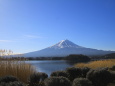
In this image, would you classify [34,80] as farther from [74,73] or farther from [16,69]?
[74,73]

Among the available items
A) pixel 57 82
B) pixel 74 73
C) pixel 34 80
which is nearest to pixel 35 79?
pixel 34 80

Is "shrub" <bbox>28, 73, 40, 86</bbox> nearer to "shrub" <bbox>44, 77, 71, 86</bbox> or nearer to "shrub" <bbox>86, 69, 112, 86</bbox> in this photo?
"shrub" <bbox>44, 77, 71, 86</bbox>

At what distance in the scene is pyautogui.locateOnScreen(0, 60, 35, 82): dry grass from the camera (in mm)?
9273

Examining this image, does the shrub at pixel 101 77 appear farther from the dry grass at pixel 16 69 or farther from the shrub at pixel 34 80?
the dry grass at pixel 16 69

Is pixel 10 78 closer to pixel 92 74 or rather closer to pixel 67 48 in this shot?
pixel 92 74

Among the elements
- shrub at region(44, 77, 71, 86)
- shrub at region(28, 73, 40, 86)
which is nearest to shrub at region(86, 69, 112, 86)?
shrub at region(28, 73, 40, 86)

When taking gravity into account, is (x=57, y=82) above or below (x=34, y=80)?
above

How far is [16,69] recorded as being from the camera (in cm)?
954

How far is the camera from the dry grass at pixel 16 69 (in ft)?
30.4

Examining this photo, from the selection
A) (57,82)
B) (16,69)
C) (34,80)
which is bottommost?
(34,80)

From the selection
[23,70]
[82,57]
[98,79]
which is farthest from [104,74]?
[82,57]

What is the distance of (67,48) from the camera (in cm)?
18800

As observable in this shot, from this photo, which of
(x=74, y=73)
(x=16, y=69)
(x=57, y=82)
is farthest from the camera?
(x=74, y=73)

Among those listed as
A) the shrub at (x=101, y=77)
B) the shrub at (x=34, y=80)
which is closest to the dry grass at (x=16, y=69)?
the shrub at (x=34, y=80)
